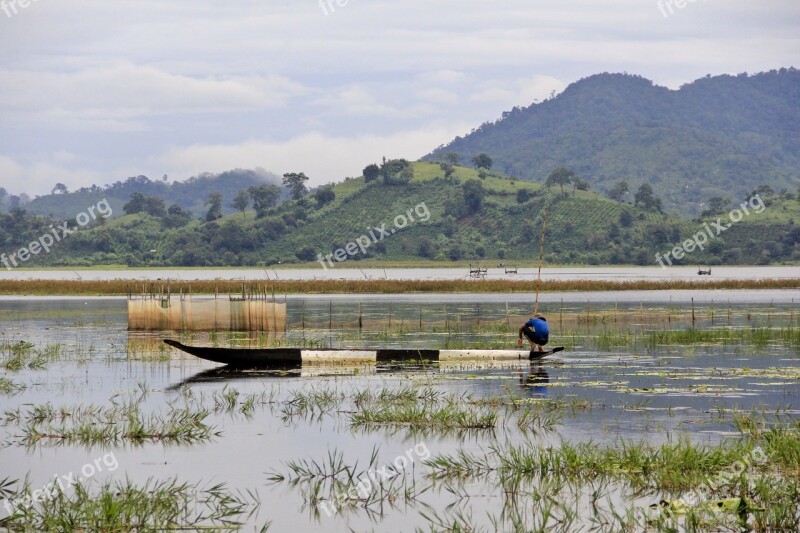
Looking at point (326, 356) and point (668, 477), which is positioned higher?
point (326, 356)

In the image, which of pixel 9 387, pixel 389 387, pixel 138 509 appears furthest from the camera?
pixel 9 387

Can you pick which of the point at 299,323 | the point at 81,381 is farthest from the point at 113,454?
the point at 299,323

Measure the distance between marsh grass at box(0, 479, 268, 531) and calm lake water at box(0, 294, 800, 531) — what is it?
49 centimetres

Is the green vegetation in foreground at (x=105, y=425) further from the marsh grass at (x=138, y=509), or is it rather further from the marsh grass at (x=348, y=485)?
the marsh grass at (x=138, y=509)

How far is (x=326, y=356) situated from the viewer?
35.2m

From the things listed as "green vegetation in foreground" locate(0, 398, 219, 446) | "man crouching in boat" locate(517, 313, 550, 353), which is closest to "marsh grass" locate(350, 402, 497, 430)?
"green vegetation in foreground" locate(0, 398, 219, 446)

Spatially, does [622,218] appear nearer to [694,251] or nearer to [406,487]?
[694,251]

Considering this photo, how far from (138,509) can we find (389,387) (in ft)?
48.3

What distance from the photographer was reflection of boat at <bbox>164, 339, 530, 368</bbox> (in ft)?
116

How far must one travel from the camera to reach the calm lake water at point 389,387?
62.6ft

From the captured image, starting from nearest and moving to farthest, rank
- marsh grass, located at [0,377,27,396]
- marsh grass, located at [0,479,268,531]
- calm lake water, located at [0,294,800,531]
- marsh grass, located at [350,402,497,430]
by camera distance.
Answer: marsh grass, located at [0,479,268,531]
calm lake water, located at [0,294,800,531]
marsh grass, located at [350,402,497,430]
marsh grass, located at [0,377,27,396]

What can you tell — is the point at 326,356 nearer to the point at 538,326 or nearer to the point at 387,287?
the point at 538,326

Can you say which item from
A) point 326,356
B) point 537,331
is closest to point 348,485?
point 326,356

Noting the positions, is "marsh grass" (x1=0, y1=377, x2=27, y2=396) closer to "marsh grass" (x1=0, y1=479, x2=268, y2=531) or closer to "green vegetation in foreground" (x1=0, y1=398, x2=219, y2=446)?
"green vegetation in foreground" (x1=0, y1=398, x2=219, y2=446)
